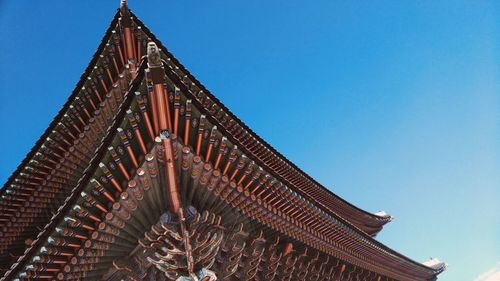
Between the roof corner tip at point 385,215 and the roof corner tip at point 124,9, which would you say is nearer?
the roof corner tip at point 124,9

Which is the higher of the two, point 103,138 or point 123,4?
point 123,4

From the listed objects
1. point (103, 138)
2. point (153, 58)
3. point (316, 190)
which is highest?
point (316, 190)

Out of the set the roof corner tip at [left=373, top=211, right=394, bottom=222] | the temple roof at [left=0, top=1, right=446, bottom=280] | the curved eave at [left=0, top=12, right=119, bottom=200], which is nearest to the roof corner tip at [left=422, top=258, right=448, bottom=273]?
the roof corner tip at [left=373, top=211, right=394, bottom=222]

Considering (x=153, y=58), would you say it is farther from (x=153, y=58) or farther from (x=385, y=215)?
(x=385, y=215)

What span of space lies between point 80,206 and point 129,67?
306 centimetres

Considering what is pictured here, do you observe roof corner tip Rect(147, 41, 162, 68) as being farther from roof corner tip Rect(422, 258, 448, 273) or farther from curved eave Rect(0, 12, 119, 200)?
roof corner tip Rect(422, 258, 448, 273)

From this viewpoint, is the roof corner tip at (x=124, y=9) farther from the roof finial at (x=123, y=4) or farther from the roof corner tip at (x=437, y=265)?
the roof corner tip at (x=437, y=265)

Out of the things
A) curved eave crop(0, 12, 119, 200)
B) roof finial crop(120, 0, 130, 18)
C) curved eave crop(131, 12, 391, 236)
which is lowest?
curved eave crop(0, 12, 119, 200)

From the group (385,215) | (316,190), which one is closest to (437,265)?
(385,215)

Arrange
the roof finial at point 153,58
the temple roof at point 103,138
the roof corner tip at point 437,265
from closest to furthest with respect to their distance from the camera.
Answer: the roof finial at point 153,58
the temple roof at point 103,138
the roof corner tip at point 437,265

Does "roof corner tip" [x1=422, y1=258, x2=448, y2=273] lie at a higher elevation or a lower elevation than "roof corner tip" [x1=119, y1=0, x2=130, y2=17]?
higher

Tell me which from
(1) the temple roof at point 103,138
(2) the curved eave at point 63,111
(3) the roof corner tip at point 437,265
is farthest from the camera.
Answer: (3) the roof corner tip at point 437,265

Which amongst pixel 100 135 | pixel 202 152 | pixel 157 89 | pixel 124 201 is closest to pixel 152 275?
pixel 124 201

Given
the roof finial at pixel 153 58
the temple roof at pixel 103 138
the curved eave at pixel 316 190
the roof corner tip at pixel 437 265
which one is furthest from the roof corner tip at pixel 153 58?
the roof corner tip at pixel 437 265
